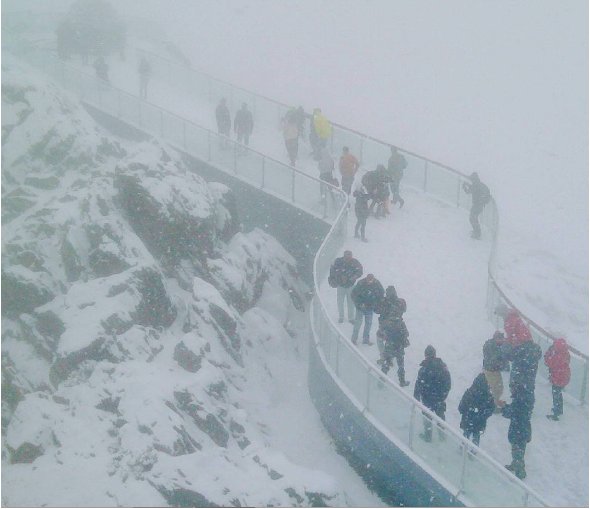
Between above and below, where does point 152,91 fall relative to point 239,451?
above

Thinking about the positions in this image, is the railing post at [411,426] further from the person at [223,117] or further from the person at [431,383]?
the person at [223,117]

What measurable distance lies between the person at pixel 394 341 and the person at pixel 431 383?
3.66ft

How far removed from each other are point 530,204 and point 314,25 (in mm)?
43694

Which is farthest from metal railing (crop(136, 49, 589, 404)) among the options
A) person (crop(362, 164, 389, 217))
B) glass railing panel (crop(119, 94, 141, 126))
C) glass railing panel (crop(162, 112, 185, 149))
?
glass railing panel (crop(119, 94, 141, 126))

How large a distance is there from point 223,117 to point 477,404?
1433 cm

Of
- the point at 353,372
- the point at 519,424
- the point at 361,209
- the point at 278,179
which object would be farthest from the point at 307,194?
the point at 519,424

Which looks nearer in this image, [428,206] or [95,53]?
[428,206]

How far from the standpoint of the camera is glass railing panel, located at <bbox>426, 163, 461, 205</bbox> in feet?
60.7

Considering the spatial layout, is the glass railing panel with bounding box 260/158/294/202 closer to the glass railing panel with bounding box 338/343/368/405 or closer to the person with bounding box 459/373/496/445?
the glass railing panel with bounding box 338/343/368/405

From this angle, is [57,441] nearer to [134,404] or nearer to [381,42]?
[134,404]

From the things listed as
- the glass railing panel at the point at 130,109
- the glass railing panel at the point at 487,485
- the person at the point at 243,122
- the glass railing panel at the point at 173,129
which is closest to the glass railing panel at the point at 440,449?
the glass railing panel at the point at 487,485

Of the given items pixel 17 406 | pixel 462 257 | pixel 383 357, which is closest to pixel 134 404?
pixel 17 406

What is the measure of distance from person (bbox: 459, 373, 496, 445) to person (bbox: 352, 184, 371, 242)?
22.7 feet

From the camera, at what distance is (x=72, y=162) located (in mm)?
18547
